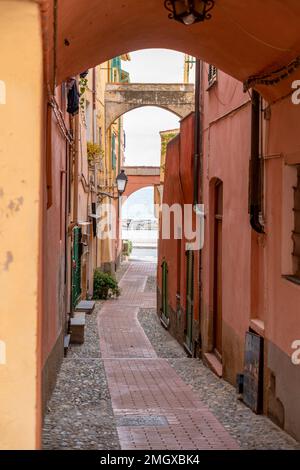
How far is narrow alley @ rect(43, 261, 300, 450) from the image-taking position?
19.8 ft

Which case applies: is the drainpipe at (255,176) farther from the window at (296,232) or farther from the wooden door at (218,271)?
the wooden door at (218,271)

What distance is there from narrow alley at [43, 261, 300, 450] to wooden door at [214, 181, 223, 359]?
534 mm

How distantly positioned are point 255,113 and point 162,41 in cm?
131

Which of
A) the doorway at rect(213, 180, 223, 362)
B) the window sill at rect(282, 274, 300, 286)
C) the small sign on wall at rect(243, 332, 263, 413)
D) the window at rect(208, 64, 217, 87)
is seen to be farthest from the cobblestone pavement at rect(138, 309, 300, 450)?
the window at rect(208, 64, 217, 87)

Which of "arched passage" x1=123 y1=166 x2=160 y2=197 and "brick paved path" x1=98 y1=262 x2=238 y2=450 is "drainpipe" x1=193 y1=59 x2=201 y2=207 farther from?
"arched passage" x1=123 y1=166 x2=160 y2=197

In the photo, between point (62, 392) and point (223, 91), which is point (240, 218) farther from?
point (62, 392)

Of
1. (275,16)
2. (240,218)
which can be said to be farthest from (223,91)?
(275,16)

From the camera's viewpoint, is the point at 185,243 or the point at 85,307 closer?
the point at 185,243

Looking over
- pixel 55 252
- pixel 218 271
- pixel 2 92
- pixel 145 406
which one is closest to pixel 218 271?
pixel 218 271

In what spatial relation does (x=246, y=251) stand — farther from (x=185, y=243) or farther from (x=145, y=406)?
(x=185, y=243)

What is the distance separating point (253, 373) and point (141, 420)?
1.55 m

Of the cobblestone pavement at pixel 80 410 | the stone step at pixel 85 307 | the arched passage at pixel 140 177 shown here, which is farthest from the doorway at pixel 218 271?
the arched passage at pixel 140 177

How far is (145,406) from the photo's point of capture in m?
7.65

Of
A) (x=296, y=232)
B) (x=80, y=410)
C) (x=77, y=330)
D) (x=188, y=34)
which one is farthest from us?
(x=77, y=330)
